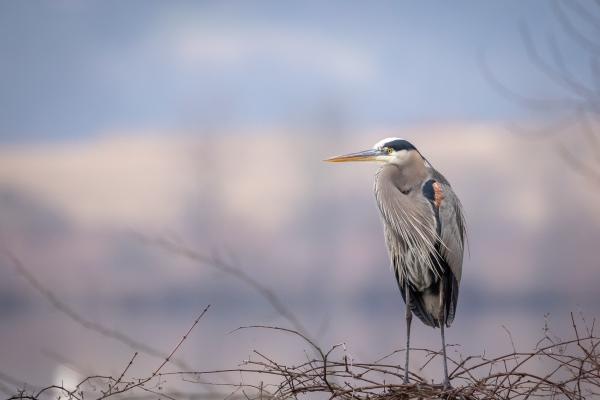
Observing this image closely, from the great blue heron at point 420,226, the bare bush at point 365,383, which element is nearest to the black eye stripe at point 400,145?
the great blue heron at point 420,226

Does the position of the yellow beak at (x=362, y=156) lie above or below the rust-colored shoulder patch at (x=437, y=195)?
above

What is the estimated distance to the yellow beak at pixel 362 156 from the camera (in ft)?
11.5

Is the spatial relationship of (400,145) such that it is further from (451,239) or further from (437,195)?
(451,239)

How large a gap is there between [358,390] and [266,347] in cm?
1315

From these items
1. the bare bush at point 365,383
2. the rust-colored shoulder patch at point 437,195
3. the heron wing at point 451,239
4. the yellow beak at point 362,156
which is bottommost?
the bare bush at point 365,383

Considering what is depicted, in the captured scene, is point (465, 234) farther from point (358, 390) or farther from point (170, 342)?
point (170, 342)

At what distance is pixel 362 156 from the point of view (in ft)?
11.5

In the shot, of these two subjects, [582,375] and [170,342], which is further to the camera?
[170,342]

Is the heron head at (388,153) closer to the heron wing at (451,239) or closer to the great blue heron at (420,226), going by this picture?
the great blue heron at (420,226)

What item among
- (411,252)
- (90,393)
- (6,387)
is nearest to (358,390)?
(90,393)

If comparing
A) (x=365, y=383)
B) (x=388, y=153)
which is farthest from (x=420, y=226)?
(x=365, y=383)

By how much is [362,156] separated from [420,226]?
1.30ft

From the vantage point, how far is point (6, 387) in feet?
7.50

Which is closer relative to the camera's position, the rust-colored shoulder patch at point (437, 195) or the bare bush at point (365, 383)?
the bare bush at point (365, 383)
